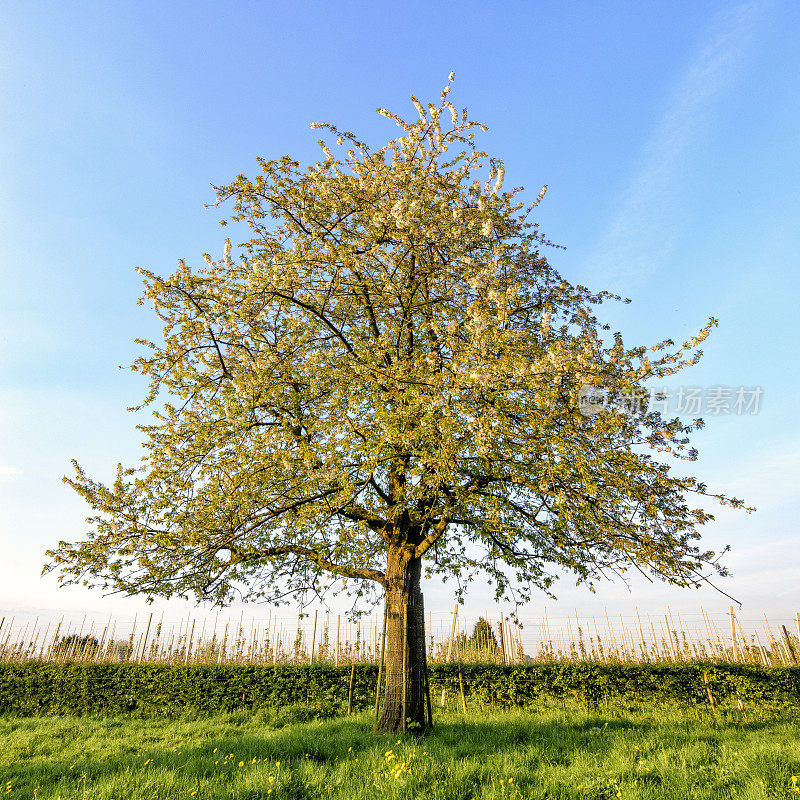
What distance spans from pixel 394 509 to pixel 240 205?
7.52m

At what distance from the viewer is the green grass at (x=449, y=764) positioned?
278 inches

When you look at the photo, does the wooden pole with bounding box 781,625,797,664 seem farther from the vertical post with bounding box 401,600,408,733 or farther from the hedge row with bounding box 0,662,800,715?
the vertical post with bounding box 401,600,408,733

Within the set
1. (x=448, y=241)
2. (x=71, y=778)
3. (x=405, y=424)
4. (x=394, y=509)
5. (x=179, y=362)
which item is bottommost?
(x=71, y=778)

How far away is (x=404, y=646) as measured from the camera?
1101 centimetres

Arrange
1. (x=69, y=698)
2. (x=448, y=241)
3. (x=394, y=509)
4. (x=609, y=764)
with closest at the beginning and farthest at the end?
(x=609, y=764) < (x=394, y=509) < (x=448, y=241) < (x=69, y=698)

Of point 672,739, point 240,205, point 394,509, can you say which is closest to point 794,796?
point 672,739

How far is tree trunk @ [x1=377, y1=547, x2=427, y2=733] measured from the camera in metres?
10.6

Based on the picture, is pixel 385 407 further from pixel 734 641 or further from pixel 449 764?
pixel 734 641

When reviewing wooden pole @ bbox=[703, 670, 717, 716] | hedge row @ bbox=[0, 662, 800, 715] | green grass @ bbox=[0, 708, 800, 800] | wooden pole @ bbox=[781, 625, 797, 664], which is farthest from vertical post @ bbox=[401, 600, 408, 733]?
wooden pole @ bbox=[781, 625, 797, 664]

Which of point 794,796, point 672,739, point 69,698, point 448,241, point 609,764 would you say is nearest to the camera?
point 794,796

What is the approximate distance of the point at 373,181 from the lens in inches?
448

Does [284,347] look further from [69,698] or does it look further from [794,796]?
[69,698]

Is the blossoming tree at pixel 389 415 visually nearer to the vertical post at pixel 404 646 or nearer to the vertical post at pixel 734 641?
the vertical post at pixel 404 646

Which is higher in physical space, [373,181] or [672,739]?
[373,181]
